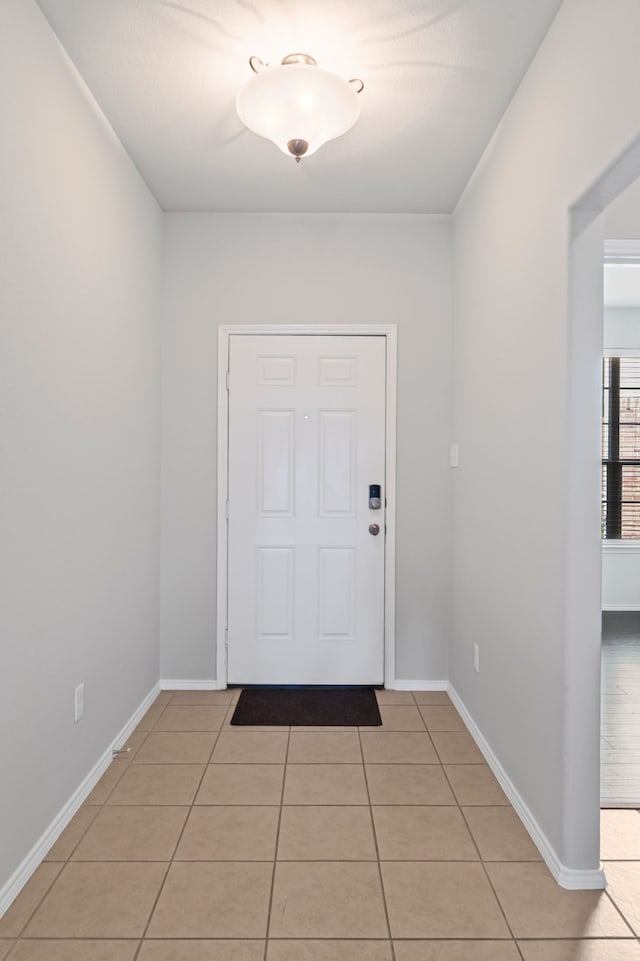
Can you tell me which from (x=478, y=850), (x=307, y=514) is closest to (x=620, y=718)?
(x=478, y=850)

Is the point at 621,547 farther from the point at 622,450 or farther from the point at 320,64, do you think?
the point at 320,64

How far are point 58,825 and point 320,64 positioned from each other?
270cm

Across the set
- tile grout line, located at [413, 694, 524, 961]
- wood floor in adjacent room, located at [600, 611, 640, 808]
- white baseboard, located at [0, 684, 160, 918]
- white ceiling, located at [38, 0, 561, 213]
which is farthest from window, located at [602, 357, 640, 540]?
white baseboard, located at [0, 684, 160, 918]

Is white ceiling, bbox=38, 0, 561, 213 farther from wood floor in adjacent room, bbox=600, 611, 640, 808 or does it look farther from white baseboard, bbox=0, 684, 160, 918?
wood floor in adjacent room, bbox=600, 611, 640, 808

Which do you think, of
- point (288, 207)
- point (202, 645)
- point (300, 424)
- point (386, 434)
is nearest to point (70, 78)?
point (288, 207)

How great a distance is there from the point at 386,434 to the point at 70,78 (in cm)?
205

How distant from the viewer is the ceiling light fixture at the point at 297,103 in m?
1.80

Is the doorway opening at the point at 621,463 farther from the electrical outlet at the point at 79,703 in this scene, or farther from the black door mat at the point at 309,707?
the electrical outlet at the point at 79,703

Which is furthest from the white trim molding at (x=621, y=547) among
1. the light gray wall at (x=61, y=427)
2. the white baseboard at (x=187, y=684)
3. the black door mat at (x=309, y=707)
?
the light gray wall at (x=61, y=427)

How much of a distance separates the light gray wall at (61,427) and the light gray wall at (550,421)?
157 centimetres

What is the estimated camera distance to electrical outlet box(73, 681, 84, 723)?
2096 mm

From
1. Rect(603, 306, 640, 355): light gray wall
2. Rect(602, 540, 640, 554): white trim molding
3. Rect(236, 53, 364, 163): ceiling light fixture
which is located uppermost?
Rect(603, 306, 640, 355): light gray wall

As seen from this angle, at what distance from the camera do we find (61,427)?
6.46 ft

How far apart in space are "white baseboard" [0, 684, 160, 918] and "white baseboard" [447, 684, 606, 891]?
5.09ft
